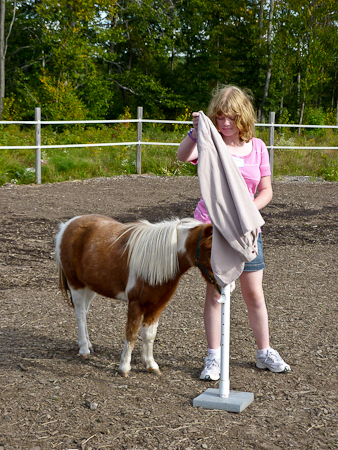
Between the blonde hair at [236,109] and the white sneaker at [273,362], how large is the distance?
4.59ft

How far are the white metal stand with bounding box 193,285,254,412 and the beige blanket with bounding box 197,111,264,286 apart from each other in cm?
18

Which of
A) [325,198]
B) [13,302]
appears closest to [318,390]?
[13,302]

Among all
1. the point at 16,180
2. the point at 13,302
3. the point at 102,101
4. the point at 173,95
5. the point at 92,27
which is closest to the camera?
the point at 13,302

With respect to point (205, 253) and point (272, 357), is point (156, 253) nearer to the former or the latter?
point (205, 253)

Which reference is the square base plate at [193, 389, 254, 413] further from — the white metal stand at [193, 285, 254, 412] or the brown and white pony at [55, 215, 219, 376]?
the brown and white pony at [55, 215, 219, 376]

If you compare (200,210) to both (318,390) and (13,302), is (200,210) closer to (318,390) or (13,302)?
(318,390)

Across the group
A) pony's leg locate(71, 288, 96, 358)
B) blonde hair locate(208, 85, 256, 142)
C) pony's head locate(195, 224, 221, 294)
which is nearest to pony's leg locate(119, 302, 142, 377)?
pony's leg locate(71, 288, 96, 358)

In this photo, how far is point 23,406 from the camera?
2.71m

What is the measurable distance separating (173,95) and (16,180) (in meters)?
17.3

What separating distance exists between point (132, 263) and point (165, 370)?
A: 2.52 feet

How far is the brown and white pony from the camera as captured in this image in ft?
9.68

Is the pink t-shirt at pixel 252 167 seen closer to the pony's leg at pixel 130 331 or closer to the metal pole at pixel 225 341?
the metal pole at pixel 225 341

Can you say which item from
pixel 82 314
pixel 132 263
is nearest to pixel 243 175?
pixel 132 263

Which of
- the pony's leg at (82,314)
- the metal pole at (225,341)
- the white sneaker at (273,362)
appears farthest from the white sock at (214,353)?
the pony's leg at (82,314)
